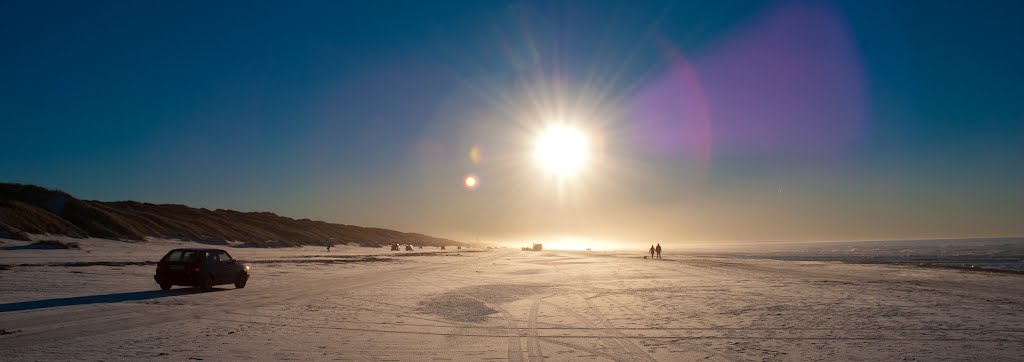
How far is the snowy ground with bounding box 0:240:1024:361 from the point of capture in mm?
9750

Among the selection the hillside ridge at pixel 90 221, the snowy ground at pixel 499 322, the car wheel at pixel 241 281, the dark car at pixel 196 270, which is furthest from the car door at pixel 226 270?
the hillside ridge at pixel 90 221

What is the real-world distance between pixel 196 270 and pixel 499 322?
13.3 metres

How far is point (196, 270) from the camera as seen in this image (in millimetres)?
20516

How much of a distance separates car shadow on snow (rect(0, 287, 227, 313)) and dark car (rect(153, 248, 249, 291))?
41 cm

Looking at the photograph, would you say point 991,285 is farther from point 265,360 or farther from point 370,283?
point 265,360

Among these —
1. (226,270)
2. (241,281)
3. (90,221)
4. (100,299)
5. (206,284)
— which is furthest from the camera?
(90,221)

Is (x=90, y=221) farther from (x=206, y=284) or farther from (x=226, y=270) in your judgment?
(x=206, y=284)

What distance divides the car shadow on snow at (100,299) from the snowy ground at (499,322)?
0.19 ft

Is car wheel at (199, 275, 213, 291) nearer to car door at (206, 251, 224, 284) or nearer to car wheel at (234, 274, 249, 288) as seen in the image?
car door at (206, 251, 224, 284)

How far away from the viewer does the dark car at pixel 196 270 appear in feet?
67.1

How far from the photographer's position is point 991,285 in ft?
85.5

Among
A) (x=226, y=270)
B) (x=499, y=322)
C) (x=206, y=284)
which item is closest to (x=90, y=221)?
(x=226, y=270)

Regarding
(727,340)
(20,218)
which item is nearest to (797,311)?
(727,340)

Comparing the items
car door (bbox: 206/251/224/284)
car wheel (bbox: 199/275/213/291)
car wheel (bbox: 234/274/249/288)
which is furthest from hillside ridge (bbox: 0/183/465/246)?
car wheel (bbox: 199/275/213/291)
